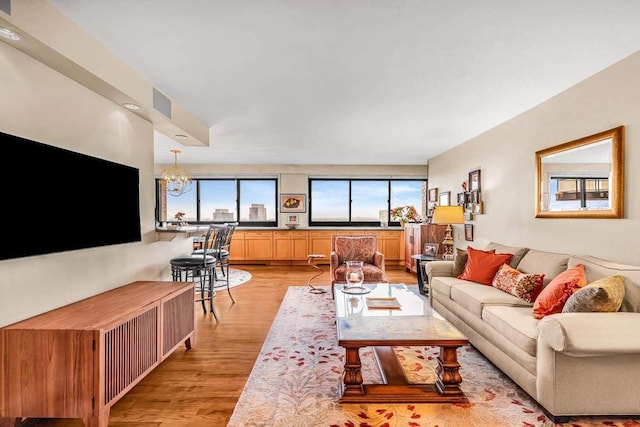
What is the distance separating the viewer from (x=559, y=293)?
2553mm

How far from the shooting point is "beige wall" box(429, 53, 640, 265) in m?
2.73

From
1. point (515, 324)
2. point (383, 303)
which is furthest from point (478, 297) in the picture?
point (383, 303)

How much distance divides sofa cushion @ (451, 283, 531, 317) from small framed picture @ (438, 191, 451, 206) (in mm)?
3075

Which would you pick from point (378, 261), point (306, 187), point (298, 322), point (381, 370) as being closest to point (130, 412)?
point (381, 370)

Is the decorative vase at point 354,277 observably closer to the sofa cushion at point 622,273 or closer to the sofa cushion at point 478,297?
the sofa cushion at point 478,297

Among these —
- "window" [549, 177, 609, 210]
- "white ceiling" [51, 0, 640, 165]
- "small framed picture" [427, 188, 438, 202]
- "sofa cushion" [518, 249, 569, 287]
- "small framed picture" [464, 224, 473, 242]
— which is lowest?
"sofa cushion" [518, 249, 569, 287]

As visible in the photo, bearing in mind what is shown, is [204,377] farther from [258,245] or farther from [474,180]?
[258,245]

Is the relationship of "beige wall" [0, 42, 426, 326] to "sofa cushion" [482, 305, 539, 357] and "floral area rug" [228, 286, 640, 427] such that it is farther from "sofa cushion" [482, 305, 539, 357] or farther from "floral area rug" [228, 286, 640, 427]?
"sofa cushion" [482, 305, 539, 357]

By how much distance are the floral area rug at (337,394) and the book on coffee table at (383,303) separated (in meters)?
0.43

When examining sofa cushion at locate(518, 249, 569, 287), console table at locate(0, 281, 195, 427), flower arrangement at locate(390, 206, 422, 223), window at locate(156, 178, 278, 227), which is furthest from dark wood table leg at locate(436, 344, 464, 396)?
window at locate(156, 178, 278, 227)

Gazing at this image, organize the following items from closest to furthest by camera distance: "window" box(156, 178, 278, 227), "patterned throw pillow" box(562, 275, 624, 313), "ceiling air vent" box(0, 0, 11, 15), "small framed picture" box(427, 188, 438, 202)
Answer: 1. "ceiling air vent" box(0, 0, 11, 15)
2. "patterned throw pillow" box(562, 275, 624, 313)
3. "small framed picture" box(427, 188, 438, 202)
4. "window" box(156, 178, 278, 227)

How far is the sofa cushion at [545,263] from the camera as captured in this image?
3115mm

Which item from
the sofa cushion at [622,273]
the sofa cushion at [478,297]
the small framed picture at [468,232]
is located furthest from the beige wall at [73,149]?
the small framed picture at [468,232]

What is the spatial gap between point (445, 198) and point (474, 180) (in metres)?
1.31
